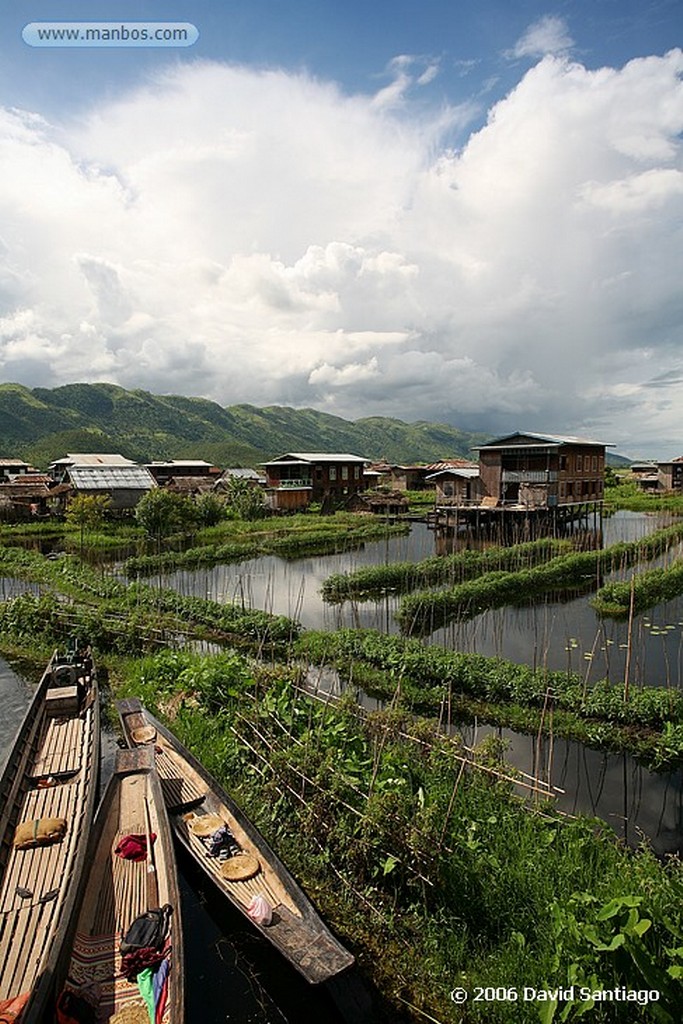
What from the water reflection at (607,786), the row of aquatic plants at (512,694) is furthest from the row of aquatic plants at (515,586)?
the water reflection at (607,786)

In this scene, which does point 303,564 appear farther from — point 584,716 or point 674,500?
point 674,500

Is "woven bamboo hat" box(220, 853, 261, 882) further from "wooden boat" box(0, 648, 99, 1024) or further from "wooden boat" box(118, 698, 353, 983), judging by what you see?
"wooden boat" box(0, 648, 99, 1024)

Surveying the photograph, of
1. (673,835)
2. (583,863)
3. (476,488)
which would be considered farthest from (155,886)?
(476,488)

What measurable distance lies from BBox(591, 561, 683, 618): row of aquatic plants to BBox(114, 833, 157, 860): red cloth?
600 inches

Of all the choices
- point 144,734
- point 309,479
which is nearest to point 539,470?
point 309,479

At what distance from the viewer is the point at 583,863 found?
6.33m

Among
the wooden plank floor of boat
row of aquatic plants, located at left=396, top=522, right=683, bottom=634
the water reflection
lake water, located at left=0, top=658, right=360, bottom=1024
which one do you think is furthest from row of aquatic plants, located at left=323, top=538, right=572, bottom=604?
lake water, located at left=0, top=658, right=360, bottom=1024

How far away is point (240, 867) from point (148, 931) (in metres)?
1.21

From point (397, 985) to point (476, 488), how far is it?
120 ft

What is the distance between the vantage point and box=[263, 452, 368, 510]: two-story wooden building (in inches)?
1898

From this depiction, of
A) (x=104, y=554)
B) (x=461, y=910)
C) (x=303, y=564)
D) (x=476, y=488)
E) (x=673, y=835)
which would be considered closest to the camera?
(x=461, y=910)

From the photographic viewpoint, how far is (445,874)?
6.29 meters

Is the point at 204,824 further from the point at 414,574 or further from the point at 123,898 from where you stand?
the point at 414,574

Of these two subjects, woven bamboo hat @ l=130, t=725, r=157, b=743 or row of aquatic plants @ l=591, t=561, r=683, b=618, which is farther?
row of aquatic plants @ l=591, t=561, r=683, b=618
